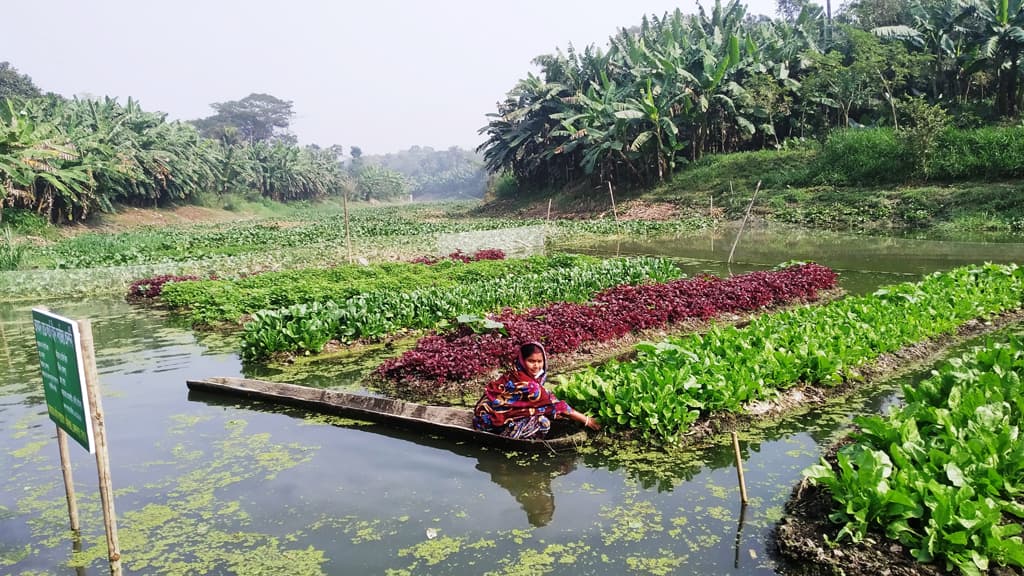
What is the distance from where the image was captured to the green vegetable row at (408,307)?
1023 cm

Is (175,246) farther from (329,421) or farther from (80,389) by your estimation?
(80,389)

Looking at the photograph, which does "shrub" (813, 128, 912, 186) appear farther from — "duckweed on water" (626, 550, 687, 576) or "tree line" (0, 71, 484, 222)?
"duckweed on water" (626, 550, 687, 576)

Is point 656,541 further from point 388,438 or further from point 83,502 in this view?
point 83,502

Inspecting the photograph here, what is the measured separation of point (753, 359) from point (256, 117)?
11503 centimetres

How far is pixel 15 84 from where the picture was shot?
181 feet

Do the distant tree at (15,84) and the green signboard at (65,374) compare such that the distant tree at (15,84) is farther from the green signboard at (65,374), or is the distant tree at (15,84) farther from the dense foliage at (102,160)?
the green signboard at (65,374)

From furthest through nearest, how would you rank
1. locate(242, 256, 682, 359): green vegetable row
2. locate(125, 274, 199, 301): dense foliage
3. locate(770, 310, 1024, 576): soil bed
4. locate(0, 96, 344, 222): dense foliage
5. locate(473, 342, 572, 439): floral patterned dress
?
locate(0, 96, 344, 222): dense foliage
locate(125, 274, 199, 301): dense foliage
locate(242, 256, 682, 359): green vegetable row
locate(473, 342, 572, 439): floral patterned dress
locate(770, 310, 1024, 576): soil bed

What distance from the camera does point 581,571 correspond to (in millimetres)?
4492

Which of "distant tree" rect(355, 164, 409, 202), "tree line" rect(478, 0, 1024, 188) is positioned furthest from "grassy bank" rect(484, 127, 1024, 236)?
"distant tree" rect(355, 164, 409, 202)

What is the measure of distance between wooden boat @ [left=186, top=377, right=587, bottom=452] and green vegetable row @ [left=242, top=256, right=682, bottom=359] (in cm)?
169

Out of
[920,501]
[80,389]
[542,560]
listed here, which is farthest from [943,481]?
[80,389]

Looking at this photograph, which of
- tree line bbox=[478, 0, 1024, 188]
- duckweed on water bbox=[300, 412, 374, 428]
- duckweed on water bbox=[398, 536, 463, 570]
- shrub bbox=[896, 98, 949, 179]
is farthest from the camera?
tree line bbox=[478, 0, 1024, 188]

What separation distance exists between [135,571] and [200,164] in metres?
50.2

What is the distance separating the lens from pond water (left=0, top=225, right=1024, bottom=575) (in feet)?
15.5
